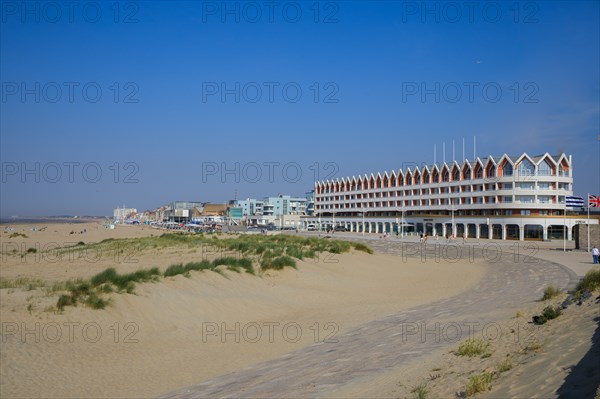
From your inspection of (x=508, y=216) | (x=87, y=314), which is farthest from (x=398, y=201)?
(x=87, y=314)

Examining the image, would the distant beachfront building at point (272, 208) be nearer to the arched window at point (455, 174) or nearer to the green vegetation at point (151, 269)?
the arched window at point (455, 174)

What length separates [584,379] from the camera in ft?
21.9

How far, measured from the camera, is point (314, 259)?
96.2ft

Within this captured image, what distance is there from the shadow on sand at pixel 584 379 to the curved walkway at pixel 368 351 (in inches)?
152

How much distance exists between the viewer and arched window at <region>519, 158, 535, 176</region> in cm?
6988

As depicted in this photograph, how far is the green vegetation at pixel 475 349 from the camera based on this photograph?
990 centimetres

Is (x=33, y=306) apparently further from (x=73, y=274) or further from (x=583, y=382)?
(x=583, y=382)

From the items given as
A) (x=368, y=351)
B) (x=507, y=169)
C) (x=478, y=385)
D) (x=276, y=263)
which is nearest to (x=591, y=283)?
(x=368, y=351)

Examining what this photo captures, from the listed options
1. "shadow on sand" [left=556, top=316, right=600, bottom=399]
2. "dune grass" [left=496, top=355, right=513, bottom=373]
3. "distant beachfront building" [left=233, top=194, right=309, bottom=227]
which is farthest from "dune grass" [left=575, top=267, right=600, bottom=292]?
"distant beachfront building" [left=233, top=194, right=309, bottom=227]

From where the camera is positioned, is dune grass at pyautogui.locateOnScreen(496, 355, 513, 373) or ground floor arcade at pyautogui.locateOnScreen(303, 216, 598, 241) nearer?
dune grass at pyautogui.locateOnScreen(496, 355, 513, 373)

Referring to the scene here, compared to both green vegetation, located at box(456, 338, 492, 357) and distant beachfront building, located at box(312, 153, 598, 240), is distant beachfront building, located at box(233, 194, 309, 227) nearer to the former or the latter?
distant beachfront building, located at box(312, 153, 598, 240)

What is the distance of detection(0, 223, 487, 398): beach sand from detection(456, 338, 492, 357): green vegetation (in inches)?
175

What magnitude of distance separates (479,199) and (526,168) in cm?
887

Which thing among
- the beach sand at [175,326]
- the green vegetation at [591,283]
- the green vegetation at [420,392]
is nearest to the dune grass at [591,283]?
the green vegetation at [591,283]
